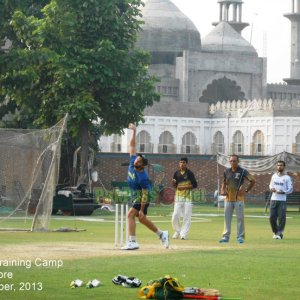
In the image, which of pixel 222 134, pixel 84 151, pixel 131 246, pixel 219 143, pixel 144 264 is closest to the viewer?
pixel 144 264

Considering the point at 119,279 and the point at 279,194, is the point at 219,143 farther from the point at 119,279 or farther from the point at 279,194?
the point at 119,279

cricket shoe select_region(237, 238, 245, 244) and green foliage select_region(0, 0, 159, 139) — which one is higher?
green foliage select_region(0, 0, 159, 139)

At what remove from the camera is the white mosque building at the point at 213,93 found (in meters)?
77.8

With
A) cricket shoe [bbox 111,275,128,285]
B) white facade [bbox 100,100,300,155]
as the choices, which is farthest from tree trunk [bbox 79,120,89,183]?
white facade [bbox 100,100,300,155]

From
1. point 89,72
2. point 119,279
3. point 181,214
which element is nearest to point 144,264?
point 119,279

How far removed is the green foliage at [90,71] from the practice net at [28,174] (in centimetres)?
1260

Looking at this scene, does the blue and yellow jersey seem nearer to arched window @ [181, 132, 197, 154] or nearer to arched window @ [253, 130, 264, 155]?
arched window @ [253, 130, 264, 155]

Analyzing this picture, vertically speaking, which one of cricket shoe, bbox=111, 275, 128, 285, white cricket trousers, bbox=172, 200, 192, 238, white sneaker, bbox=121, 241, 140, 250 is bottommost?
cricket shoe, bbox=111, 275, 128, 285

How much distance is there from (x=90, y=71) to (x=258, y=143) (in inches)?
1590

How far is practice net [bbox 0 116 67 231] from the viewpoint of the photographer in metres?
23.1

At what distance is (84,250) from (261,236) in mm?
6141

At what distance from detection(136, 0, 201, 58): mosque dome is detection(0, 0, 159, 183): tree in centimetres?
5323

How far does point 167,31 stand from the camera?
93875mm

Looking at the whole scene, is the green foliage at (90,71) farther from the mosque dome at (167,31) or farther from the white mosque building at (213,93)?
the mosque dome at (167,31)
